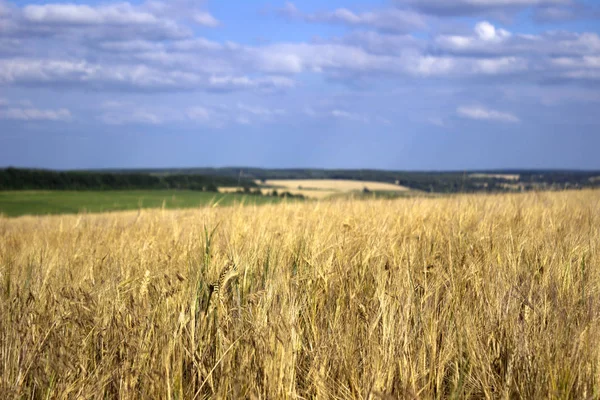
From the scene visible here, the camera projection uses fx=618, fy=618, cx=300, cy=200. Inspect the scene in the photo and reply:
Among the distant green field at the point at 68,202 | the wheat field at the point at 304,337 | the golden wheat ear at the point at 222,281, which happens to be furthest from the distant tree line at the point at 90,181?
the golden wheat ear at the point at 222,281

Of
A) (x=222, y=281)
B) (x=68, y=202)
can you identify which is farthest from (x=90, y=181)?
(x=222, y=281)

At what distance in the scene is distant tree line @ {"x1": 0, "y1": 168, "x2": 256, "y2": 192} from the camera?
156 ft

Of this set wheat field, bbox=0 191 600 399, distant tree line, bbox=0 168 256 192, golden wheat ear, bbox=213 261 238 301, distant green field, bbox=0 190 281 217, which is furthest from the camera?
distant tree line, bbox=0 168 256 192

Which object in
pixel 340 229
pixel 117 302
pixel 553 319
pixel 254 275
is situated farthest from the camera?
pixel 340 229

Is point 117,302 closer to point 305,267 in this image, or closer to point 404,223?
point 305,267

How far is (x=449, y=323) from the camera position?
10.8 ft

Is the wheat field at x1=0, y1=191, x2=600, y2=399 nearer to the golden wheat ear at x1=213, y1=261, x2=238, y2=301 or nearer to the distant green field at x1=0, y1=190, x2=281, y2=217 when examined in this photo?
the golden wheat ear at x1=213, y1=261, x2=238, y2=301

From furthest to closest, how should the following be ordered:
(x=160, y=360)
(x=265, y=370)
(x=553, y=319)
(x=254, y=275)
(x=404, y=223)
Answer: (x=404, y=223), (x=254, y=275), (x=553, y=319), (x=160, y=360), (x=265, y=370)

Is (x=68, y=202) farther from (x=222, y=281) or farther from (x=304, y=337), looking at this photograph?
(x=304, y=337)

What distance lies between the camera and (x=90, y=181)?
2004 inches

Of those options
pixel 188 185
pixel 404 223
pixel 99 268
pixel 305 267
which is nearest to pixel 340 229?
pixel 404 223

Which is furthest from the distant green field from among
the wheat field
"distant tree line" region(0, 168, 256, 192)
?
the wheat field

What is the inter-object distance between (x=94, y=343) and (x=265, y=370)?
1.01m

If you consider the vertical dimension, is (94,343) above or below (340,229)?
below
